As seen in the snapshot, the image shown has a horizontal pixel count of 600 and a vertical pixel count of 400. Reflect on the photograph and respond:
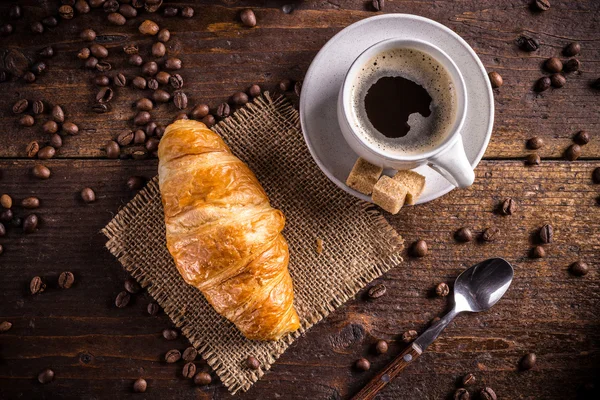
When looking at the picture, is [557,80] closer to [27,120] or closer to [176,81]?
[176,81]

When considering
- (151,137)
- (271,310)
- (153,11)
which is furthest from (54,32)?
(271,310)

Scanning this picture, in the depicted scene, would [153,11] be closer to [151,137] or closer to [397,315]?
[151,137]

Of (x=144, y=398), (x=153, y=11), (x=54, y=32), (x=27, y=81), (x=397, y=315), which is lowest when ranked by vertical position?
(x=144, y=398)

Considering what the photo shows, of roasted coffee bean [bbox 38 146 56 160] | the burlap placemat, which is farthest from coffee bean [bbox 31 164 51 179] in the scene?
the burlap placemat

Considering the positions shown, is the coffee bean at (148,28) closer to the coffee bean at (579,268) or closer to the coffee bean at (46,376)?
the coffee bean at (46,376)

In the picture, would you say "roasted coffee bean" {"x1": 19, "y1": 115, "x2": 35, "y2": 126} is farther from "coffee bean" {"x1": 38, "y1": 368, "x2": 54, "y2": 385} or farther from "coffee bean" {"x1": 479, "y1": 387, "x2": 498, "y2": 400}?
"coffee bean" {"x1": 479, "y1": 387, "x2": 498, "y2": 400}

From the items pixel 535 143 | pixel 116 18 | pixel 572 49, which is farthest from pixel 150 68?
pixel 572 49
